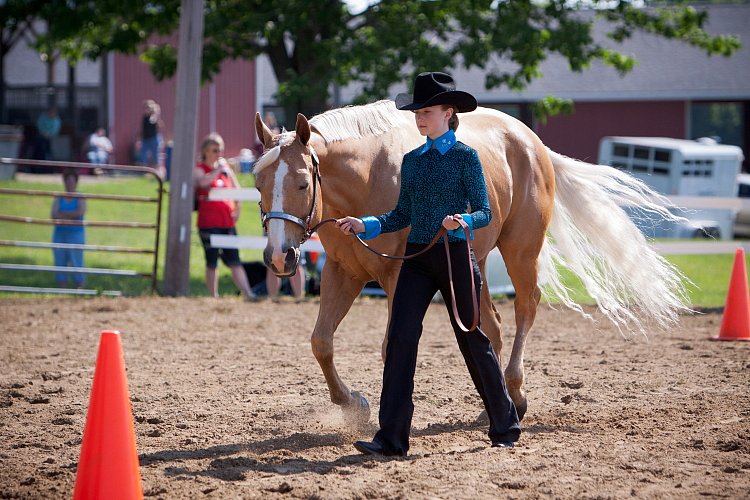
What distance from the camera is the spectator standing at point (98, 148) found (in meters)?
26.5

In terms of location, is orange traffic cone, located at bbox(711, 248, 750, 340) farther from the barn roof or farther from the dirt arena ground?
the barn roof

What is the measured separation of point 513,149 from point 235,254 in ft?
18.2

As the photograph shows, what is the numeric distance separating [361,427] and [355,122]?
69.6 inches

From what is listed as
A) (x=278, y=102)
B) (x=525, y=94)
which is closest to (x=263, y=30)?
(x=278, y=102)

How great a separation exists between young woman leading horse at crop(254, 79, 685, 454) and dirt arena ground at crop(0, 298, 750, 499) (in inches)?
20.3

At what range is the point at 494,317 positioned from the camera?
5961mm

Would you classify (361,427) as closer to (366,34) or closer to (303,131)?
(303,131)

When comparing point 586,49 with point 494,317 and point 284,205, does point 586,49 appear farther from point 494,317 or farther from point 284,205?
point 284,205

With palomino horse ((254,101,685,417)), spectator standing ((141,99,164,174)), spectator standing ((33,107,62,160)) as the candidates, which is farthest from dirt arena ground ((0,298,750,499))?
spectator standing ((33,107,62,160))

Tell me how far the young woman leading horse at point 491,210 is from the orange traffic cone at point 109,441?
1.00m

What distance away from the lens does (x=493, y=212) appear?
564 cm

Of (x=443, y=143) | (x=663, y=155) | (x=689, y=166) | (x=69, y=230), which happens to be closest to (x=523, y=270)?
(x=443, y=143)

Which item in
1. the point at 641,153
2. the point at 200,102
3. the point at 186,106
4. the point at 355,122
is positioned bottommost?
the point at 355,122

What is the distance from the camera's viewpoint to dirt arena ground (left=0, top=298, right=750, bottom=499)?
420 cm
